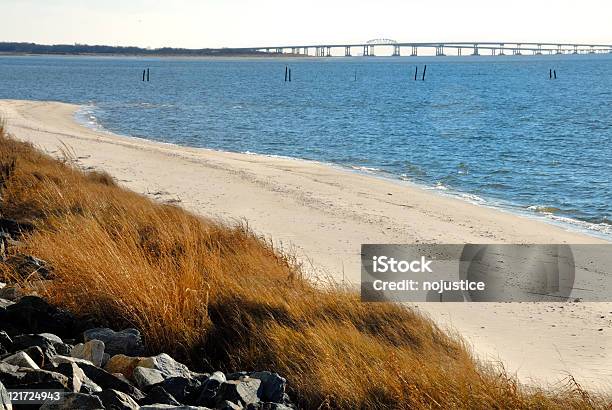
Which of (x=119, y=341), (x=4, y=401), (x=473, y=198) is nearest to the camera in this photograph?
(x=4, y=401)

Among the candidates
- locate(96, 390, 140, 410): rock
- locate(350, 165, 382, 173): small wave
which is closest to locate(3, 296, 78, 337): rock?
locate(96, 390, 140, 410): rock

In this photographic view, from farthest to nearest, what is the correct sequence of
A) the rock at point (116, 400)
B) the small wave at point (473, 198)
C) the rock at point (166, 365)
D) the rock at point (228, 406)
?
the small wave at point (473, 198) < the rock at point (166, 365) < the rock at point (228, 406) < the rock at point (116, 400)

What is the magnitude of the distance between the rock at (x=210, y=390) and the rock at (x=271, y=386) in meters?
0.31

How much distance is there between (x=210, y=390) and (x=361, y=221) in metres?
11.2

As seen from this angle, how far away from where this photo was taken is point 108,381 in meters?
5.96

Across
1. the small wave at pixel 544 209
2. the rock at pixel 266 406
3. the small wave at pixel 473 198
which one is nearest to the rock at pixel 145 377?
the rock at pixel 266 406

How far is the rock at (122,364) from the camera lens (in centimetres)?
642

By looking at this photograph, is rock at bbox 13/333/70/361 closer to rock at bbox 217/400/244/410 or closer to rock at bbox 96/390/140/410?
rock at bbox 96/390/140/410

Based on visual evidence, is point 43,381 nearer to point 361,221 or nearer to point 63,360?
point 63,360

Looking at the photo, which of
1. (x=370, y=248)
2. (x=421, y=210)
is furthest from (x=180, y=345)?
(x=421, y=210)

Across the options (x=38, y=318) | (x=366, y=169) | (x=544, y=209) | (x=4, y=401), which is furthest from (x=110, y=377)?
(x=366, y=169)

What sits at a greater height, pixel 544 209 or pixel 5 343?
pixel 5 343

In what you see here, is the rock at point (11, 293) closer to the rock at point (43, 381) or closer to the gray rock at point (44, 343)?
the gray rock at point (44, 343)

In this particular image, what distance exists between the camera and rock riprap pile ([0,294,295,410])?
5.48 m
